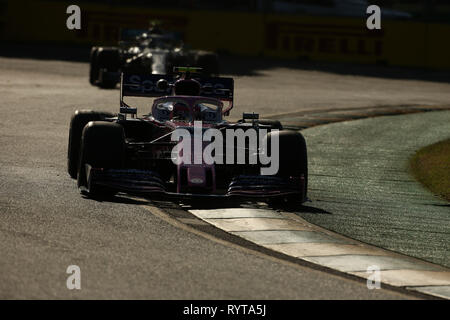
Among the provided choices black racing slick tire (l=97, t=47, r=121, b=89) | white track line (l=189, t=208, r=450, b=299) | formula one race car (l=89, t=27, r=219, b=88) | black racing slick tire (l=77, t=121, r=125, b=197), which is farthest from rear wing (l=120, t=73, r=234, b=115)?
black racing slick tire (l=97, t=47, r=121, b=89)

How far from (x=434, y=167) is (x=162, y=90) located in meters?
4.74

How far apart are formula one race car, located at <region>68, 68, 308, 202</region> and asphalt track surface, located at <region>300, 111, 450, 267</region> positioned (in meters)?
0.71

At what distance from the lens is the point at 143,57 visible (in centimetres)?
2841

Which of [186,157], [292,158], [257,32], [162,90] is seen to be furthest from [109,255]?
[257,32]

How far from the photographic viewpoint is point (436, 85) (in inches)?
1267

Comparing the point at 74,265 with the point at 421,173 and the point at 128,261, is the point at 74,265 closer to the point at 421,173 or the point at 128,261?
the point at 128,261

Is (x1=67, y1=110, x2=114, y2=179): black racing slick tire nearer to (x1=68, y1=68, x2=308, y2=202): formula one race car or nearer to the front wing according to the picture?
(x1=68, y1=68, x2=308, y2=202): formula one race car

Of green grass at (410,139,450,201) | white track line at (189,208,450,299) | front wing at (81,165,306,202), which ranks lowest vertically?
green grass at (410,139,450,201)

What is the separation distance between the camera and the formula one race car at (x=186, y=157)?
40.8 ft

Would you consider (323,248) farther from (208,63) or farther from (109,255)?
(208,63)

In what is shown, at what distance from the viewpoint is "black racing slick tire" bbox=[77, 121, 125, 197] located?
493 inches

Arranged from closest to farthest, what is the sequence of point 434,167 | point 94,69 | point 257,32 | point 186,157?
point 186,157
point 434,167
point 94,69
point 257,32

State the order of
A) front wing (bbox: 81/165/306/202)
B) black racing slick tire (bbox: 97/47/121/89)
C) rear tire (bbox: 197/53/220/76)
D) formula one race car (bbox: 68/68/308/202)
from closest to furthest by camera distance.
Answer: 1. front wing (bbox: 81/165/306/202)
2. formula one race car (bbox: 68/68/308/202)
3. black racing slick tire (bbox: 97/47/121/89)
4. rear tire (bbox: 197/53/220/76)

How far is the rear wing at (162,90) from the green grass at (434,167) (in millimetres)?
3136
